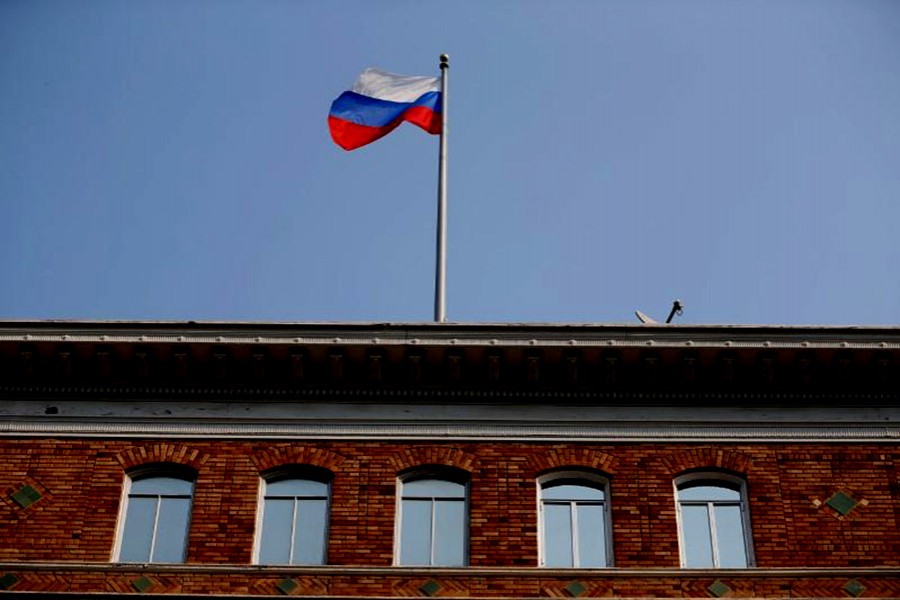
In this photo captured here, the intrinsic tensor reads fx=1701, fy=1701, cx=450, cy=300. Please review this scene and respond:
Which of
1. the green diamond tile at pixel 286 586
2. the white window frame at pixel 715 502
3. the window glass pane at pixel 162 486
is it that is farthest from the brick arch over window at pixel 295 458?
the white window frame at pixel 715 502

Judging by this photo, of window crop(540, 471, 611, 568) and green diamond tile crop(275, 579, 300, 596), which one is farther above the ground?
window crop(540, 471, 611, 568)

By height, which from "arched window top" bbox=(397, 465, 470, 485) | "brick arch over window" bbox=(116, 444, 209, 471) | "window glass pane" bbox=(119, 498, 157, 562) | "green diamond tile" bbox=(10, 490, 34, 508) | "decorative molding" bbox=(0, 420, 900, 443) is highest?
"decorative molding" bbox=(0, 420, 900, 443)

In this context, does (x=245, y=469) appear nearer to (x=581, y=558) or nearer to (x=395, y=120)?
(x=581, y=558)

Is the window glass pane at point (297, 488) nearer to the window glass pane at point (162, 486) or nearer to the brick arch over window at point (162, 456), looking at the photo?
the brick arch over window at point (162, 456)

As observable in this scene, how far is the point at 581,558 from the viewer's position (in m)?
25.2

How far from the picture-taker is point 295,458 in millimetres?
26156

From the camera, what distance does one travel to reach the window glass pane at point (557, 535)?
25141 millimetres

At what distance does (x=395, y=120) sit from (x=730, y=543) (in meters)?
11.2

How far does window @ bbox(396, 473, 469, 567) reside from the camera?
2522 centimetres

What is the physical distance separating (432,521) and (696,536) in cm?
397

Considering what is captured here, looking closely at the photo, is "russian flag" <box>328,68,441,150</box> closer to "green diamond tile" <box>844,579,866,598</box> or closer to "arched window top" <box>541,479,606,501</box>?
"arched window top" <box>541,479,606,501</box>

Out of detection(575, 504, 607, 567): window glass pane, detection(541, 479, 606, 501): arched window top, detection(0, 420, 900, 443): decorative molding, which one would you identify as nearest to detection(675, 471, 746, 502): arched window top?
detection(0, 420, 900, 443): decorative molding

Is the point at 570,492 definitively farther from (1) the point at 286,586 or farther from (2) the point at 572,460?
(1) the point at 286,586

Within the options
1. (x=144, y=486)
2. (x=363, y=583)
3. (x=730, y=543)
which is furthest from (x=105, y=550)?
(x=730, y=543)
